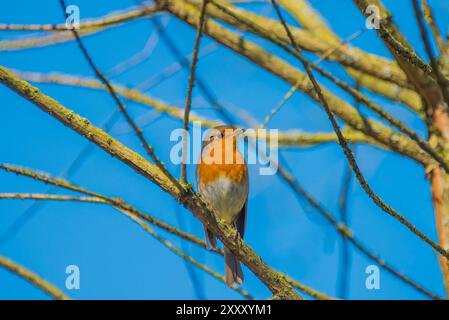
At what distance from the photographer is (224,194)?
478 centimetres

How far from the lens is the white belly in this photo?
475 cm

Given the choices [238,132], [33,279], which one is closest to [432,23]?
[238,132]

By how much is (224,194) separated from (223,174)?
15cm

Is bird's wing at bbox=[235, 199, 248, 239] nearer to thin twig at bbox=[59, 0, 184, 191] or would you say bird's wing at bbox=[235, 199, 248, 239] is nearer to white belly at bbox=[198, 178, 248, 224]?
white belly at bbox=[198, 178, 248, 224]

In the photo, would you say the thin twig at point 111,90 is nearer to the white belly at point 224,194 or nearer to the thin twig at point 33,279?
the thin twig at point 33,279

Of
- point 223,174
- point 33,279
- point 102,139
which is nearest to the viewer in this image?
point 102,139

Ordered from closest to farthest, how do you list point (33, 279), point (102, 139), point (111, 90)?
1. point (111, 90)
2. point (102, 139)
3. point (33, 279)

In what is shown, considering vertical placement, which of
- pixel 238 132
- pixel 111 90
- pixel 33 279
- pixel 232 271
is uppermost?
pixel 238 132

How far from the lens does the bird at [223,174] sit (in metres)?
4.74

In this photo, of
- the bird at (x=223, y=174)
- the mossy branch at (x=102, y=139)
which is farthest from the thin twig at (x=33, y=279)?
the bird at (x=223, y=174)

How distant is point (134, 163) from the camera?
2.85 metres

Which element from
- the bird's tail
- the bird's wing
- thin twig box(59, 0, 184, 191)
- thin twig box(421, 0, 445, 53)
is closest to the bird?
the bird's tail

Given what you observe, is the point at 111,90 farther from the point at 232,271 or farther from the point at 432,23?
the point at 232,271
